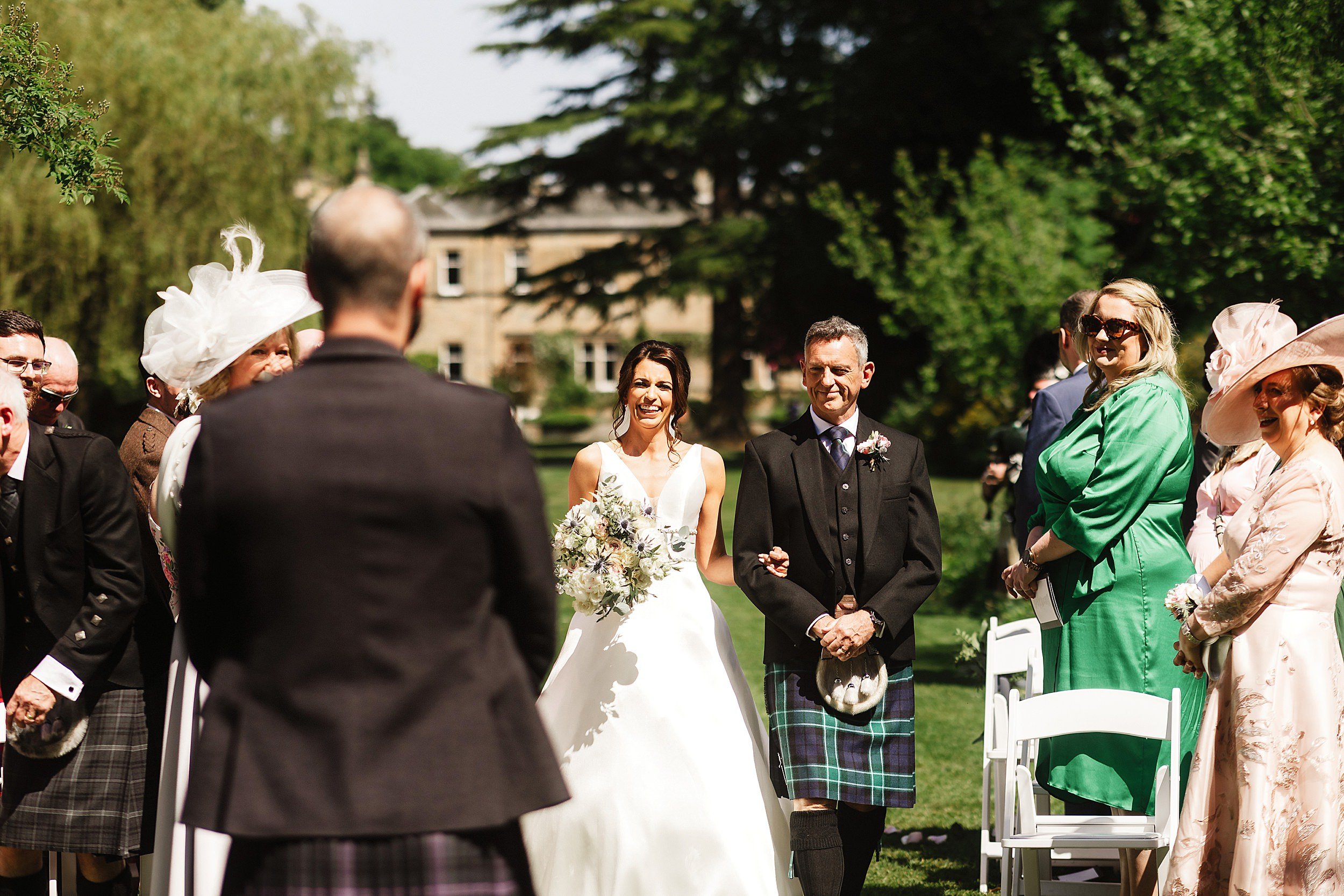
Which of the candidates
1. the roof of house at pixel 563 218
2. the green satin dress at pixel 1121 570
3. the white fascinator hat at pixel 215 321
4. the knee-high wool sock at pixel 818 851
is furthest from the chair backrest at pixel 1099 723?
the roof of house at pixel 563 218

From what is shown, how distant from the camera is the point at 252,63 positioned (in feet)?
73.3

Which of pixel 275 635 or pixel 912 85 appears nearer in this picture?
pixel 275 635

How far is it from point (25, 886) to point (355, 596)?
11.3ft

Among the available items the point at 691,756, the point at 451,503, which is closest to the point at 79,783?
the point at 691,756

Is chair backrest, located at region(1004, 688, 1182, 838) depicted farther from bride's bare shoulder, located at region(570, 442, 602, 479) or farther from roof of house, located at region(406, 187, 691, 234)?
roof of house, located at region(406, 187, 691, 234)

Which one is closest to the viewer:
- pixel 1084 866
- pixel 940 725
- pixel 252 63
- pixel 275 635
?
pixel 275 635

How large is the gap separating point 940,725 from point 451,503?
7601 mm

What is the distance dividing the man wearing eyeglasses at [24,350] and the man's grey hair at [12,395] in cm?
93

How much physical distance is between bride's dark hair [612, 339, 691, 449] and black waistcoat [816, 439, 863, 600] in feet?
2.89

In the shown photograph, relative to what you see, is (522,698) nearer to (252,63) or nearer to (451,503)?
(451,503)

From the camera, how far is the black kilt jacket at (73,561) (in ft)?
14.7

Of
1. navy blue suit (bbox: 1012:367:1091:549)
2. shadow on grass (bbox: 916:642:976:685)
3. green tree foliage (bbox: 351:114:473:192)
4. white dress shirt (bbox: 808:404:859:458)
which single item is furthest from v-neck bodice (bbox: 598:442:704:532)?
green tree foliage (bbox: 351:114:473:192)

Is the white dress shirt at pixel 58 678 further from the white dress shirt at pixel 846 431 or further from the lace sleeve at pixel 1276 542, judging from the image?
the lace sleeve at pixel 1276 542

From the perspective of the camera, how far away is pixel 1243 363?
487 centimetres
